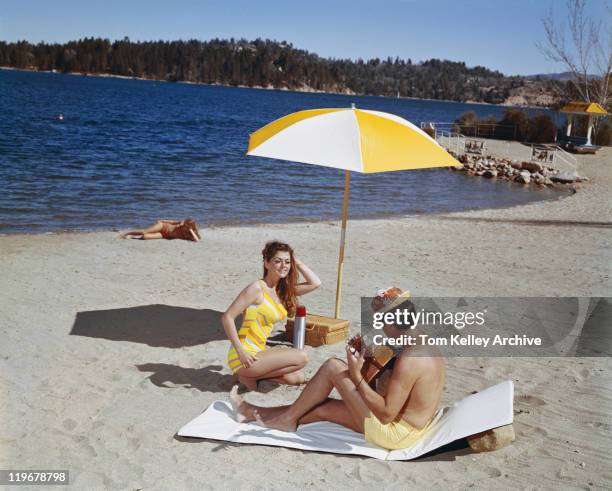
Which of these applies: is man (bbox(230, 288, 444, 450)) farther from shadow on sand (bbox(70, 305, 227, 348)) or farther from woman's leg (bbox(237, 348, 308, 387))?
shadow on sand (bbox(70, 305, 227, 348))

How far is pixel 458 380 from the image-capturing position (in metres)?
5.51

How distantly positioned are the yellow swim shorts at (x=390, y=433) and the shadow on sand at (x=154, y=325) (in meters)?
2.52

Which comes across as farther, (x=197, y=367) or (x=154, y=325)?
(x=154, y=325)

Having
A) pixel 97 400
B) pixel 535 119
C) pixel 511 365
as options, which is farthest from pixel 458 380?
pixel 535 119

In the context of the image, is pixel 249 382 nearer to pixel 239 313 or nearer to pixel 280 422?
pixel 239 313

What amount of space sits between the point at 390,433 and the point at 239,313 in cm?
146

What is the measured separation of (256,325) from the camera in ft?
17.0

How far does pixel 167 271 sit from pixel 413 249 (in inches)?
164

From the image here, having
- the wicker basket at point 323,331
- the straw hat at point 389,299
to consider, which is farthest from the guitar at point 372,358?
the wicker basket at point 323,331

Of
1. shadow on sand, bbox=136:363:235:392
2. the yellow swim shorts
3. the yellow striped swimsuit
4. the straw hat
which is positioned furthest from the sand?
the straw hat

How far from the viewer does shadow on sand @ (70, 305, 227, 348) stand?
20.7 feet

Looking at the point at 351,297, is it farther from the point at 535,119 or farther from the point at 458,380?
the point at 535,119

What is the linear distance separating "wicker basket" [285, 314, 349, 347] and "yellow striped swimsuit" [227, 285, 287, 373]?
41.0 inches

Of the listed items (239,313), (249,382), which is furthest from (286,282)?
(249,382)
